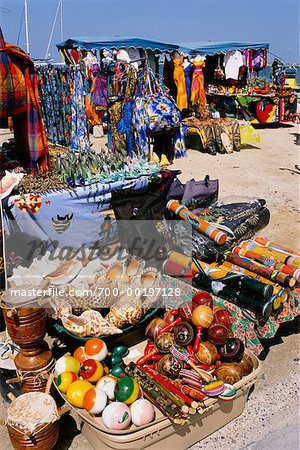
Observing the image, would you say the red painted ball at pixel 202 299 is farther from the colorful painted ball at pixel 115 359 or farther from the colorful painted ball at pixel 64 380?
the colorful painted ball at pixel 64 380

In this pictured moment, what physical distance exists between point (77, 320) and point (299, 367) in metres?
1.72

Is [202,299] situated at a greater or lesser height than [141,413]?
greater

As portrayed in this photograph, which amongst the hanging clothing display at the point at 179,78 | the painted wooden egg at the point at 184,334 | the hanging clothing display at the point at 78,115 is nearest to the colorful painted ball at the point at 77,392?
the painted wooden egg at the point at 184,334

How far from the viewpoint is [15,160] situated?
443 cm

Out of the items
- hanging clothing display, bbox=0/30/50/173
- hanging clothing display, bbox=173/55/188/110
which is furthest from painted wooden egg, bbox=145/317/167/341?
hanging clothing display, bbox=173/55/188/110

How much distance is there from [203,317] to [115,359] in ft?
2.14

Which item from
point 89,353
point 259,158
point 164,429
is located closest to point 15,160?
point 89,353

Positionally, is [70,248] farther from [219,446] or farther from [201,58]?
[201,58]

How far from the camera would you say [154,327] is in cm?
317

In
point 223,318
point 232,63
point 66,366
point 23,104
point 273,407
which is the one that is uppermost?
point 232,63

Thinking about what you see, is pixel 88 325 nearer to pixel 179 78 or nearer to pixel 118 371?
pixel 118 371

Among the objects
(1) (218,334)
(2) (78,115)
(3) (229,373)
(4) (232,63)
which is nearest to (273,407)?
(3) (229,373)

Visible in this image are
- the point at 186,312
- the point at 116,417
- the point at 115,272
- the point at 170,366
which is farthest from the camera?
the point at 115,272

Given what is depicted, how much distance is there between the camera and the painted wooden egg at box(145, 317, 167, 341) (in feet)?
10.3
